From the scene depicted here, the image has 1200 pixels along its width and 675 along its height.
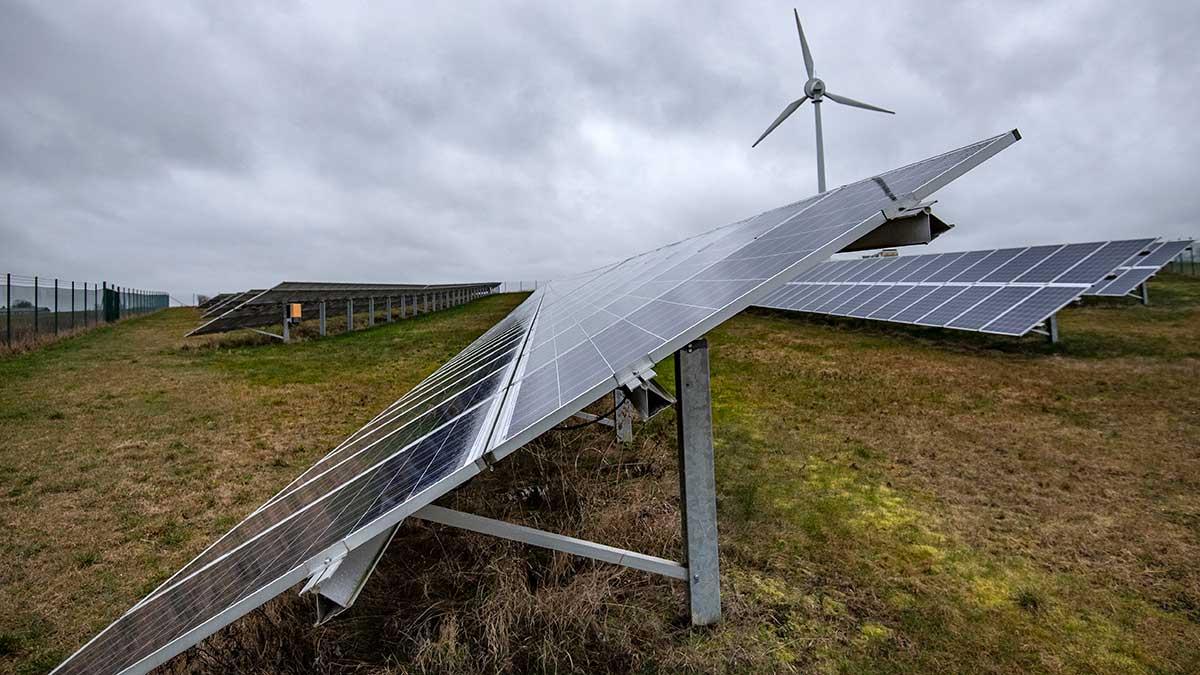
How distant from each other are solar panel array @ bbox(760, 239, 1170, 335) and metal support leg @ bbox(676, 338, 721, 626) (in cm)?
1328

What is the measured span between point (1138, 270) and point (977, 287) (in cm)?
870

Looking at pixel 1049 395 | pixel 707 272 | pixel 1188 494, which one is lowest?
pixel 1188 494

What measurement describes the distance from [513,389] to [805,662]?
2954 mm

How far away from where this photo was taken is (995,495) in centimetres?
658

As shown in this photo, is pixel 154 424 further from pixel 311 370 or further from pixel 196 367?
pixel 196 367

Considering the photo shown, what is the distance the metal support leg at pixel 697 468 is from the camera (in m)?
3.83

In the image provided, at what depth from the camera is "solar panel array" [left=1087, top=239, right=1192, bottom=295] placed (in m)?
18.9

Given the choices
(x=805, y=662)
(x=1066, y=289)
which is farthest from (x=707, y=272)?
(x=1066, y=289)

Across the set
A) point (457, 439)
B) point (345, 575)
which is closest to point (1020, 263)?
point (457, 439)

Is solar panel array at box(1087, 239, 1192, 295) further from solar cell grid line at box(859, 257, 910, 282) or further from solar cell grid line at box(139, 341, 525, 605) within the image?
solar cell grid line at box(139, 341, 525, 605)

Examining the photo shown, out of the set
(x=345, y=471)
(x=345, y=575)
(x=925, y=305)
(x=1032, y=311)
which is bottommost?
(x=345, y=471)

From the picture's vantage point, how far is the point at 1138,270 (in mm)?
20000

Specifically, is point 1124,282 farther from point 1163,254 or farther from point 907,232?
point 907,232

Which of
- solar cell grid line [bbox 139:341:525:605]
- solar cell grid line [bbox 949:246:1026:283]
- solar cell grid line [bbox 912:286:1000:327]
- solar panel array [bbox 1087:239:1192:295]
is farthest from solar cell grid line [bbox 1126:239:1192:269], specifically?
solar cell grid line [bbox 139:341:525:605]
